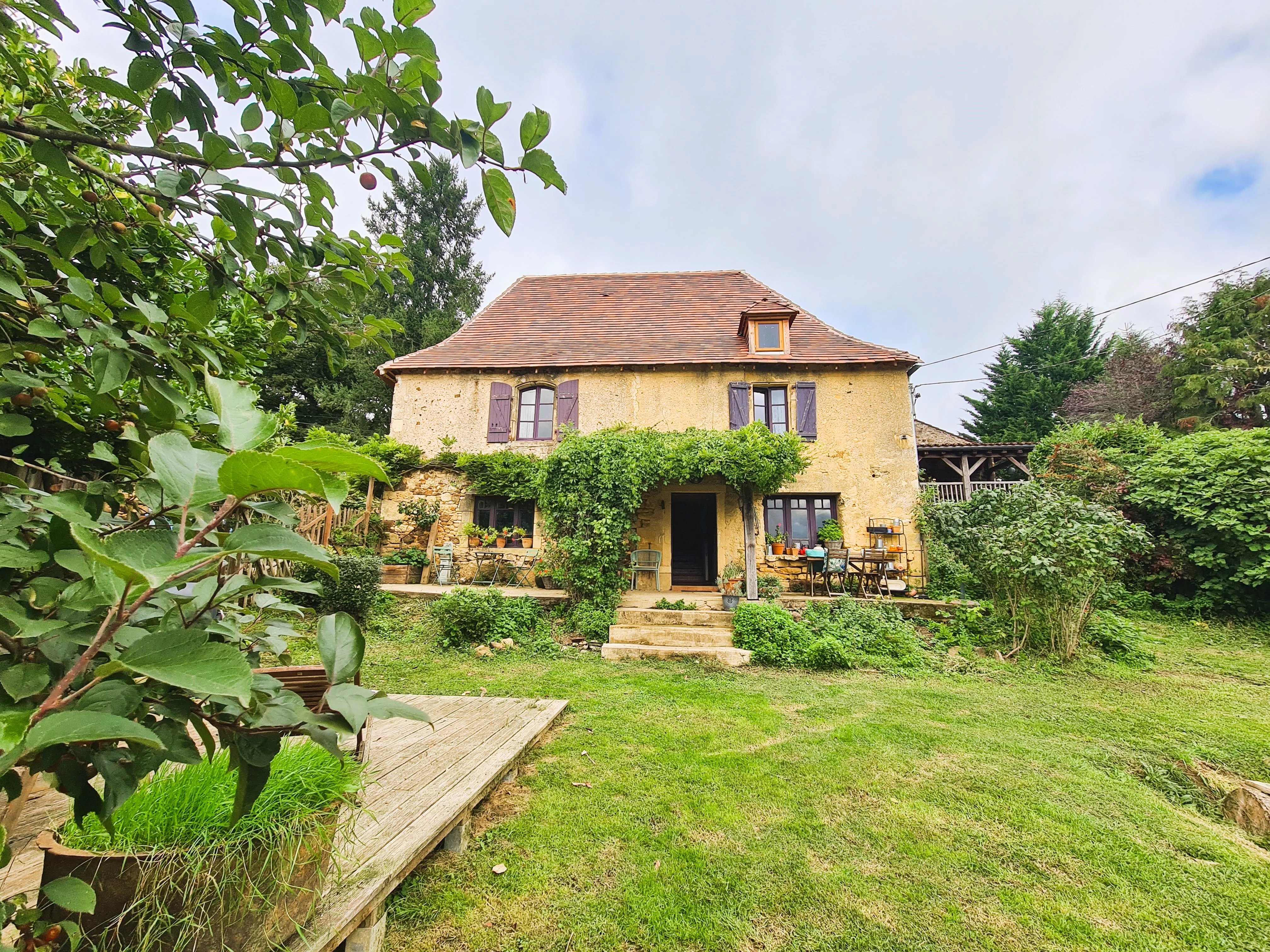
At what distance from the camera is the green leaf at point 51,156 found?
90 centimetres

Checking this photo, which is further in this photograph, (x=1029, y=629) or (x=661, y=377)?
(x=661, y=377)

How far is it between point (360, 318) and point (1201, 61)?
1660 cm

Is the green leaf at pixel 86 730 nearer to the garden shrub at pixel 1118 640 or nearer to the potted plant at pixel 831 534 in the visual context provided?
the garden shrub at pixel 1118 640

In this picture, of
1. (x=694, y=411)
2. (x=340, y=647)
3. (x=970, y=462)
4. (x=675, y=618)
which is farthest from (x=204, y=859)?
(x=970, y=462)

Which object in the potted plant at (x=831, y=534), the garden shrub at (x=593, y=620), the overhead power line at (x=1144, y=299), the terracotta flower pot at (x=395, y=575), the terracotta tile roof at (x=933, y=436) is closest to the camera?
the garden shrub at (x=593, y=620)

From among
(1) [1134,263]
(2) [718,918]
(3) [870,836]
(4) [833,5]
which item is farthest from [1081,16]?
(1) [1134,263]

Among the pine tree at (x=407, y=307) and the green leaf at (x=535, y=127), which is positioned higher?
the pine tree at (x=407, y=307)

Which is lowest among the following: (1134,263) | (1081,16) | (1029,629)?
(1029,629)

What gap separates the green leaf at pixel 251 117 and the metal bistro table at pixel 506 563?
9587 mm

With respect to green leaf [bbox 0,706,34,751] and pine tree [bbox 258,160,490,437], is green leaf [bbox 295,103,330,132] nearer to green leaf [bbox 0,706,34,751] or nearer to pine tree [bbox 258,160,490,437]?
green leaf [bbox 0,706,34,751]

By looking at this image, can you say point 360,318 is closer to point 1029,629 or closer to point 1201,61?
point 1029,629

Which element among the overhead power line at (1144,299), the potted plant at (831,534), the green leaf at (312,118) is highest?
the overhead power line at (1144,299)

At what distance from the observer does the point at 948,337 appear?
50.5ft

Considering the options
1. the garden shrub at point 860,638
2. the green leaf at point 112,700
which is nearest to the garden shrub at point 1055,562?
the garden shrub at point 860,638
